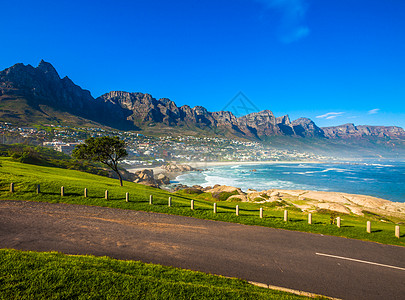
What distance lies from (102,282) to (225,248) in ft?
24.2

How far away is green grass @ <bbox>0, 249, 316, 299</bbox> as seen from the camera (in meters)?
5.89

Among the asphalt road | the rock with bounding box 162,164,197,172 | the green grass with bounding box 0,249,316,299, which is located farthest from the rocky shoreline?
the rock with bounding box 162,164,197,172

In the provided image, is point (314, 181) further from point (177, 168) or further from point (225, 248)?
point (225, 248)

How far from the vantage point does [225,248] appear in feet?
39.2

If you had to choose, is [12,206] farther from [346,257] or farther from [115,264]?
[346,257]

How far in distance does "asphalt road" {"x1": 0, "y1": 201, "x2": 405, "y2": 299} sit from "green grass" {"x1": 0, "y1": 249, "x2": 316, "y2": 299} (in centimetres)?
160

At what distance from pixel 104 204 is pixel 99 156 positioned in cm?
1614

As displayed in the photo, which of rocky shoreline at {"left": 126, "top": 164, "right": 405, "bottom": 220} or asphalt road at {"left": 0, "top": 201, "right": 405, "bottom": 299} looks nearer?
asphalt road at {"left": 0, "top": 201, "right": 405, "bottom": 299}

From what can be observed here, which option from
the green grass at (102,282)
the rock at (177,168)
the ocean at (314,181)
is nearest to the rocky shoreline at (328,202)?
the ocean at (314,181)

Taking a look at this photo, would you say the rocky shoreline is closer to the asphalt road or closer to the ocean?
the ocean

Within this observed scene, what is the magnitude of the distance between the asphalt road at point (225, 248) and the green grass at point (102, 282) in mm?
1599

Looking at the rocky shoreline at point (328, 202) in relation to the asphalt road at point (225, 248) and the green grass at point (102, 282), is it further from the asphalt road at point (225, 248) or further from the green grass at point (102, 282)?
the green grass at point (102, 282)

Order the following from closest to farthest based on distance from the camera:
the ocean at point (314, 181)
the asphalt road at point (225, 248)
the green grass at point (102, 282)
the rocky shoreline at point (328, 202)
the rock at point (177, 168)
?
the green grass at point (102, 282) < the asphalt road at point (225, 248) < the rocky shoreline at point (328, 202) < the ocean at point (314, 181) < the rock at point (177, 168)

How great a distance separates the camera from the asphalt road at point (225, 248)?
9148mm
